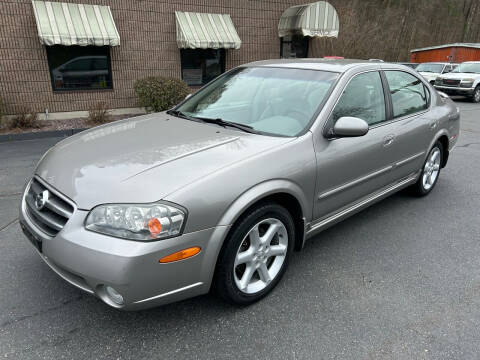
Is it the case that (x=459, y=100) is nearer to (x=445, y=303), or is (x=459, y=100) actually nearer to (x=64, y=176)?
(x=445, y=303)

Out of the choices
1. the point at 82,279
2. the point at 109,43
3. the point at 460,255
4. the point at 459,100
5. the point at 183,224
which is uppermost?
the point at 109,43

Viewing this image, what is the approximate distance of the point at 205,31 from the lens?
10.5m

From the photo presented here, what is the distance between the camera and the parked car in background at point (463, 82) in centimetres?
1521

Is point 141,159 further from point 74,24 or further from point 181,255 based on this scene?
point 74,24

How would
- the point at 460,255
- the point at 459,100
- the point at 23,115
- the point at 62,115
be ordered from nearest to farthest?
the point at 460,255 → the point at 23,115 → the point at 62,115 → the point at 459,100

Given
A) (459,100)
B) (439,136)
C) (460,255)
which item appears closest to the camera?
(460,255)

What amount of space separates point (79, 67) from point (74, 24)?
1.16 m

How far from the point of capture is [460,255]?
337 cm

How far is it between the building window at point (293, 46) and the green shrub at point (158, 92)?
449 cm

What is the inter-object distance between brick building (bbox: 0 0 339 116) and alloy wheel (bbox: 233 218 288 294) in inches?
318

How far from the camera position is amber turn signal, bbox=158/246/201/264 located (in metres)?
2.05

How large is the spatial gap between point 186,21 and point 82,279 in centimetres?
965

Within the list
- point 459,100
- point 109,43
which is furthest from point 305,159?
point 459,100

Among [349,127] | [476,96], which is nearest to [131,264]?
[349,127]
